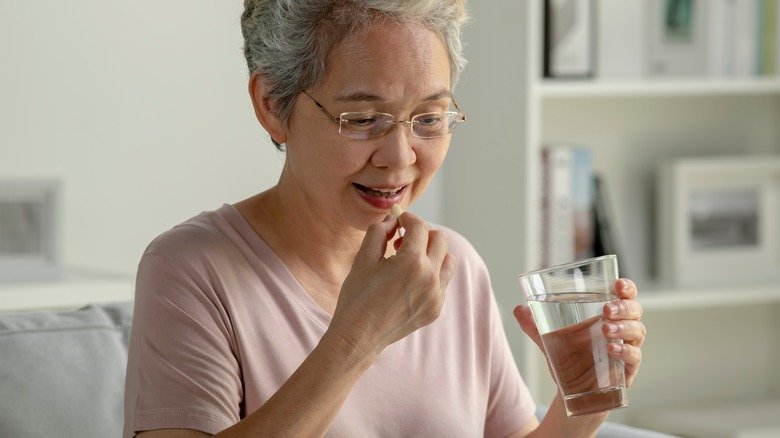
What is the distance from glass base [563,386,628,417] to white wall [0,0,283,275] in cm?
152

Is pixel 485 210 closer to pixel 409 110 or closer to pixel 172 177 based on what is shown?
pixel 172 177

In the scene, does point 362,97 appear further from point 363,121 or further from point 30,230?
point 30,230

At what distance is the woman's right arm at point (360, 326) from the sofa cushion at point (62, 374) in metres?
0.30

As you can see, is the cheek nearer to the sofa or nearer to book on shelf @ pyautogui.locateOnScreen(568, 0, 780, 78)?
the sofa

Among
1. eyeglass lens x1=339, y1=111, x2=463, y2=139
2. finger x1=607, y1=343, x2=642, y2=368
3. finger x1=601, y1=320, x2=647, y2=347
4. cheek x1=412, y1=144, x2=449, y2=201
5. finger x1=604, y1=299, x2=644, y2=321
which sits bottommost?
finger x1=607, y1=343, x2=642, y2=368

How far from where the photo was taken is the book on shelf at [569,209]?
3.03 meters

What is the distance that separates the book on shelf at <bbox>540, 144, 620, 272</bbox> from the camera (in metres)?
3.03

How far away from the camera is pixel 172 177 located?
284cm

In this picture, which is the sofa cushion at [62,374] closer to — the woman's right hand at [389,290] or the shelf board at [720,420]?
the woman's right hand at [389,290]

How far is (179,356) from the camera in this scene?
1500 mm

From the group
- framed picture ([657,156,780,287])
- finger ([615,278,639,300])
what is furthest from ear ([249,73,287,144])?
framed picture ([657,156,780,287])

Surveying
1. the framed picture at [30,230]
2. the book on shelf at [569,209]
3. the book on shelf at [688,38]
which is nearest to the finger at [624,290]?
the framed picture at [30,230]

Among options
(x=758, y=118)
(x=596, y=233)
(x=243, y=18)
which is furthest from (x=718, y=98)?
(x=243, y=18)

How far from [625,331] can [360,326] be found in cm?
32
